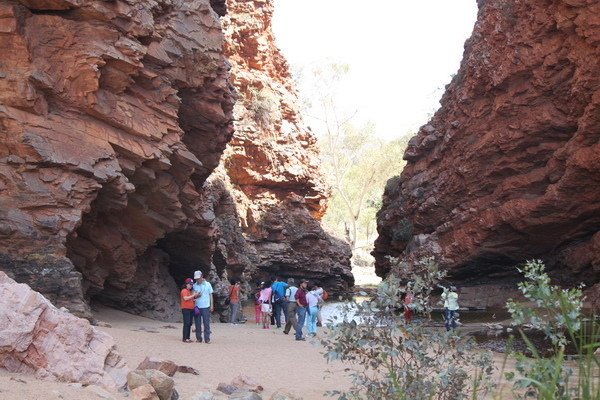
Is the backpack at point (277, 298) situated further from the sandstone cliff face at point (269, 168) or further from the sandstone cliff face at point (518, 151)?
the sandstone cliff face at point (269, 168)

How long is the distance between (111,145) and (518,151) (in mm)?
14388

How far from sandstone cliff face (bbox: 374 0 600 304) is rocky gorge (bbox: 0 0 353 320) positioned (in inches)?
374

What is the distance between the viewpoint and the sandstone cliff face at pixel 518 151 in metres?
18.8

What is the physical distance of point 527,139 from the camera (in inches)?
832

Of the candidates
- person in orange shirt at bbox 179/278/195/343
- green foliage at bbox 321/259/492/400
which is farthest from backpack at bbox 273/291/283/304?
green foliage at bbox 321/259/492/400

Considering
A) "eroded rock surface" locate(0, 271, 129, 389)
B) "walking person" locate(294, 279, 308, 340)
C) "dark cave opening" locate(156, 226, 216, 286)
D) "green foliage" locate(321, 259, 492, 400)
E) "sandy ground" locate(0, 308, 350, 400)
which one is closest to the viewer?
"green foliage" locate(321, 259, 492, 400)

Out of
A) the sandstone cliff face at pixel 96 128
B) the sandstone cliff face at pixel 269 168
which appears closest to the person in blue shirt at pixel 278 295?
the sandstone cliff face at pixel 96 128

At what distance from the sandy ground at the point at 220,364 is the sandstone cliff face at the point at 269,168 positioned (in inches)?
840

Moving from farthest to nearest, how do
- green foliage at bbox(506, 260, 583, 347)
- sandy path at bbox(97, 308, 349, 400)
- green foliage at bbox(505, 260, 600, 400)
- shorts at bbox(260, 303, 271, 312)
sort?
1. shorts at bbox(260, 303, 271, 312)
2. sandy path at bbox(97, 308, 349, 400)
3. green foliage at bbox(506, 260, 583, 347)
4. green foliage at bbox(505, 260, 600, 400)

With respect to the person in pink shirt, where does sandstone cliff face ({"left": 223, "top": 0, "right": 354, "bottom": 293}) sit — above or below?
above

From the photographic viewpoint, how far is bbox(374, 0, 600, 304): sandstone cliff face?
1878 cm

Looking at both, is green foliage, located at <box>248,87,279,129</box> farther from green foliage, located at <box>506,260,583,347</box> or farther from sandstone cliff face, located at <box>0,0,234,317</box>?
green foliage, located at <box>506,260,583,347</box>

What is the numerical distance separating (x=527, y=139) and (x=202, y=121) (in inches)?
437

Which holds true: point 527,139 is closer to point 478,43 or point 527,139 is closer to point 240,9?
point 478,43
